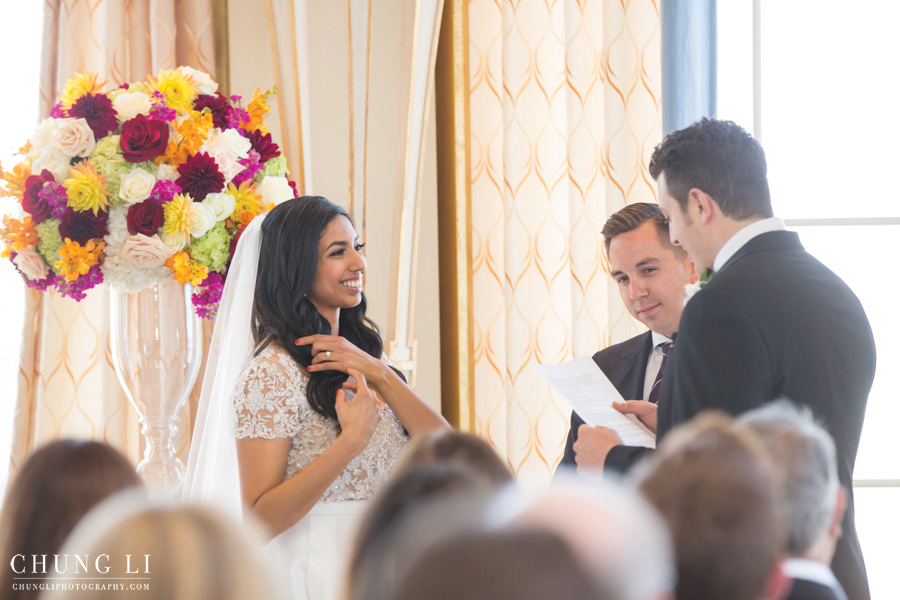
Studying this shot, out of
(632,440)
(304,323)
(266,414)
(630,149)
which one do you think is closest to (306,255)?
(304,323)

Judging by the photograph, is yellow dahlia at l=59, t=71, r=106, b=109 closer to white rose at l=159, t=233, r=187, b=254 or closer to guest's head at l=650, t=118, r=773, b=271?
white rose at l=159, t=233, r=187, b=254

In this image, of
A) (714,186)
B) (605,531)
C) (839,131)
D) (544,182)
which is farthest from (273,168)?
(839,131)

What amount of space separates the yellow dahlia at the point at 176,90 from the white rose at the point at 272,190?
0.98 feet

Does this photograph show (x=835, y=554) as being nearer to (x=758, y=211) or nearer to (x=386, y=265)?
(x=758, y=211)

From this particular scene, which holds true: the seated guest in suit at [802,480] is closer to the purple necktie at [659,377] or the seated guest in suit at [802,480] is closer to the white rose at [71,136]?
the purple necktie at [659,377]

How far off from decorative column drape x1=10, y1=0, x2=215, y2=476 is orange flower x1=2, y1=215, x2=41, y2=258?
1.01 metres

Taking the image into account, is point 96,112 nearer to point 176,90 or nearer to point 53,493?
point 176,90

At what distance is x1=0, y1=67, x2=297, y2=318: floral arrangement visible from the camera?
2221mm

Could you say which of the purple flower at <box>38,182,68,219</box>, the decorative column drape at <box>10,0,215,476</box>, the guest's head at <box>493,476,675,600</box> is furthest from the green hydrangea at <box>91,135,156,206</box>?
the guest's head at <box>493,476,675,600</box>

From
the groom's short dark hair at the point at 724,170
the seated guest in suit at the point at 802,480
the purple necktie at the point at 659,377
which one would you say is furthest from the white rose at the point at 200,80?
the seated guest in suit at the point at 802,480

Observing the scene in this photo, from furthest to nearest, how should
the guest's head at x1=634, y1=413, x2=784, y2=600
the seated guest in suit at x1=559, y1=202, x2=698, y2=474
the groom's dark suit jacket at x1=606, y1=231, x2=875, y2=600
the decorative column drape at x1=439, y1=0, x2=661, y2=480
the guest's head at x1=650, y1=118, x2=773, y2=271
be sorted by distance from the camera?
the decorative column drape at x1=439, y1=0, x2=661, y2=480
the seated guest in suit at x1=559, y1=202, x2=698, y2=474
the guest's head at x1=650, y1=118, x2=773, y2=271
the groom's dark suit jacket at x1=606, y1=231, x2=875, y2=600
the guest's head at x1=634, y1=413, x2=784, y2=600

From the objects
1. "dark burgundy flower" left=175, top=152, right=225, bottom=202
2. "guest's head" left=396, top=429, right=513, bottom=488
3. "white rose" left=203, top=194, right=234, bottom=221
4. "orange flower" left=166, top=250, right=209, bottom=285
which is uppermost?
"dark burgundy flower" left=175, top=152, right=225, bottom=202

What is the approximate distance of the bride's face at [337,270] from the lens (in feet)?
7.71

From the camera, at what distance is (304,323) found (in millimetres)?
2322
